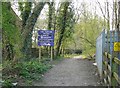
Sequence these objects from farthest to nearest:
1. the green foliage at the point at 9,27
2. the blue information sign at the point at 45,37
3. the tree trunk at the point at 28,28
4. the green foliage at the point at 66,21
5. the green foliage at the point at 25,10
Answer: the green foliage at the point at 66,21 < the blue information sign at the point at 45,37 < the green foliage at the point at 25,10 < the tree trunk at the point at 28,28 < the green foliage at the point at 9,27

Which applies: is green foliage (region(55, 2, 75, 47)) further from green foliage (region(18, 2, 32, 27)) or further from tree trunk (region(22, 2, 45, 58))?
tree trunk (region(22, 2, 45, 58))

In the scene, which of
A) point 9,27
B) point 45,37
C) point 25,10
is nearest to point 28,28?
point 25,10

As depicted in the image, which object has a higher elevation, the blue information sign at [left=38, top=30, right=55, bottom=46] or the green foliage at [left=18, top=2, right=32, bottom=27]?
the green foliage at [left=18, top=2, right=32, bottom=27]

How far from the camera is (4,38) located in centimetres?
757

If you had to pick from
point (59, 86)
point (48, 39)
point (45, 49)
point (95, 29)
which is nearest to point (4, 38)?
point (59, 86)

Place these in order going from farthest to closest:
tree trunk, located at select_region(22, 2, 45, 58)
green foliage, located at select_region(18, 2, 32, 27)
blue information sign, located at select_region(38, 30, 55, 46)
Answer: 1. blue information sign, located at select_region(38, 30, 55, 46)
2. green foliage, located at select_region(18, 2, 32, 27)
3. tree trunk, located at select_region(22, 2, 45, 58)

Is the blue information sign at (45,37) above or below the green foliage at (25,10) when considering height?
below

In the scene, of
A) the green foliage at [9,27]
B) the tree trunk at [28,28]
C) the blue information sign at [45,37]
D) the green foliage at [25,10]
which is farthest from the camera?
the blue information sign at [45,37]

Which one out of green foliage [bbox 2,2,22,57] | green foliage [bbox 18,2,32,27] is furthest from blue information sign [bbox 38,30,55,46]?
green foliage [bbox 2,2,22,57]

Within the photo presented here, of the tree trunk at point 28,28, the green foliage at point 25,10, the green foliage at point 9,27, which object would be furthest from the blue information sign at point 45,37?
the green foliage at point 9,27

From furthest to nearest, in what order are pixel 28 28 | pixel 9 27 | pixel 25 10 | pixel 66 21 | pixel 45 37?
1. pixel 66 21
2. pixel 45 37
3. pixel 25 10
4. pixel 28 28
5. pixel 9 27

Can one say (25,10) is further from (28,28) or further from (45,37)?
(45,37)

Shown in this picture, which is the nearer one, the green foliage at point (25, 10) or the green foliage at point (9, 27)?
the green foliage at point (9, 27)

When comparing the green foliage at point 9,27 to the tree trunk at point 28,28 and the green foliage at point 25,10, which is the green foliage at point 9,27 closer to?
the tree trunk at point 28,28
